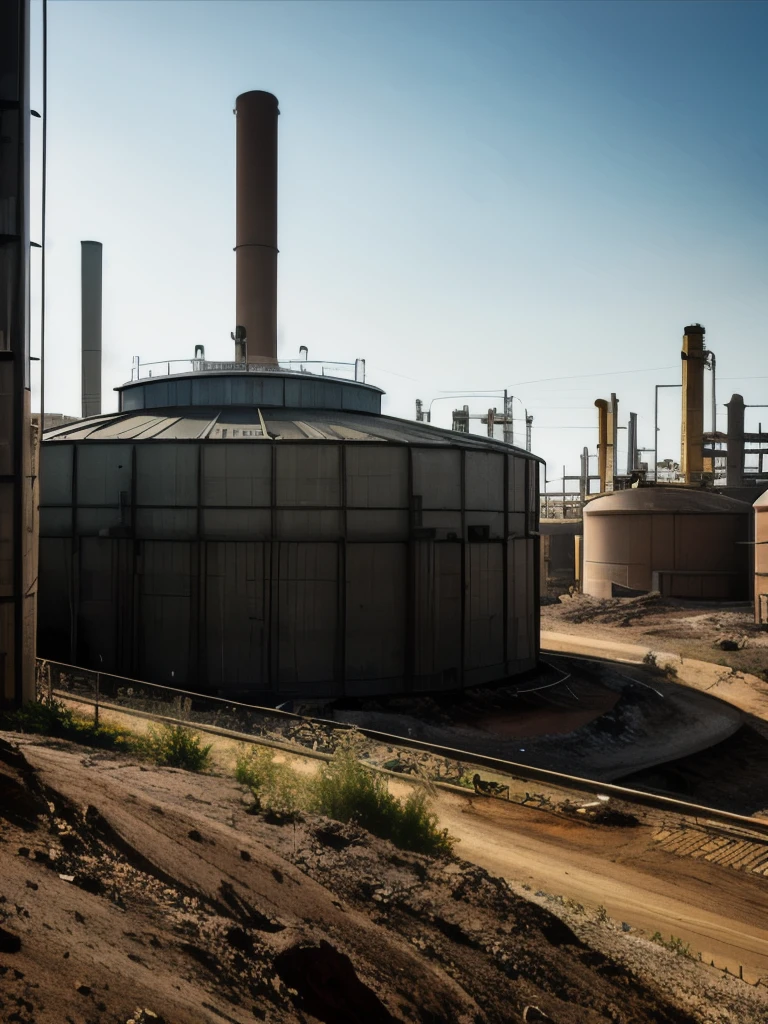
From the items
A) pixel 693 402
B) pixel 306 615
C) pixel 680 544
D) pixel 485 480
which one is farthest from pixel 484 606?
pixel 693 402

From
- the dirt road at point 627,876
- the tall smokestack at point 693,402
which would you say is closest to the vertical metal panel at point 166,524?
the dirt road at point 627,876

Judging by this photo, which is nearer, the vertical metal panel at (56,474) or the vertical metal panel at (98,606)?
the vertical metal panel at (98,606)

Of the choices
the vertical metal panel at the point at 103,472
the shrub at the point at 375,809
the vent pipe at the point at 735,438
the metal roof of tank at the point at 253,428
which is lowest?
the shrub at the point at 375,809

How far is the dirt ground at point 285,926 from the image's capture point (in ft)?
17.1

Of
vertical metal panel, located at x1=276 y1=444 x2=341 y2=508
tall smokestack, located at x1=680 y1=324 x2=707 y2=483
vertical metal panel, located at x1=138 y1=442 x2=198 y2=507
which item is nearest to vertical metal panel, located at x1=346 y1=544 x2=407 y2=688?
vertical metal panel, located at x1=276 y1=444 x2=341 y2=508

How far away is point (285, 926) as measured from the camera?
6469 mm

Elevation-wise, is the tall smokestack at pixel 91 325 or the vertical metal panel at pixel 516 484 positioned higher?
the tall smokestack at pixel 91 325

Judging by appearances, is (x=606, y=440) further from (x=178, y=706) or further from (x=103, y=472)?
(x=178, y=706)

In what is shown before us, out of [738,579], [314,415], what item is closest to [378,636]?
[314,415]

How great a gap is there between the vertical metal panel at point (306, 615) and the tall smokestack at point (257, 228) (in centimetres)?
1552

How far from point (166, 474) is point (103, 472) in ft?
6.78

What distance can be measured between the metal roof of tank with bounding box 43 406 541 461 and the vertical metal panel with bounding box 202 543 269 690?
3.29m

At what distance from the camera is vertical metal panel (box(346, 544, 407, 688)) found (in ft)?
74.7

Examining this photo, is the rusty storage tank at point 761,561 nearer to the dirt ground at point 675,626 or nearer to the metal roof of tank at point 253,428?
the dirt ground at point 675,626
